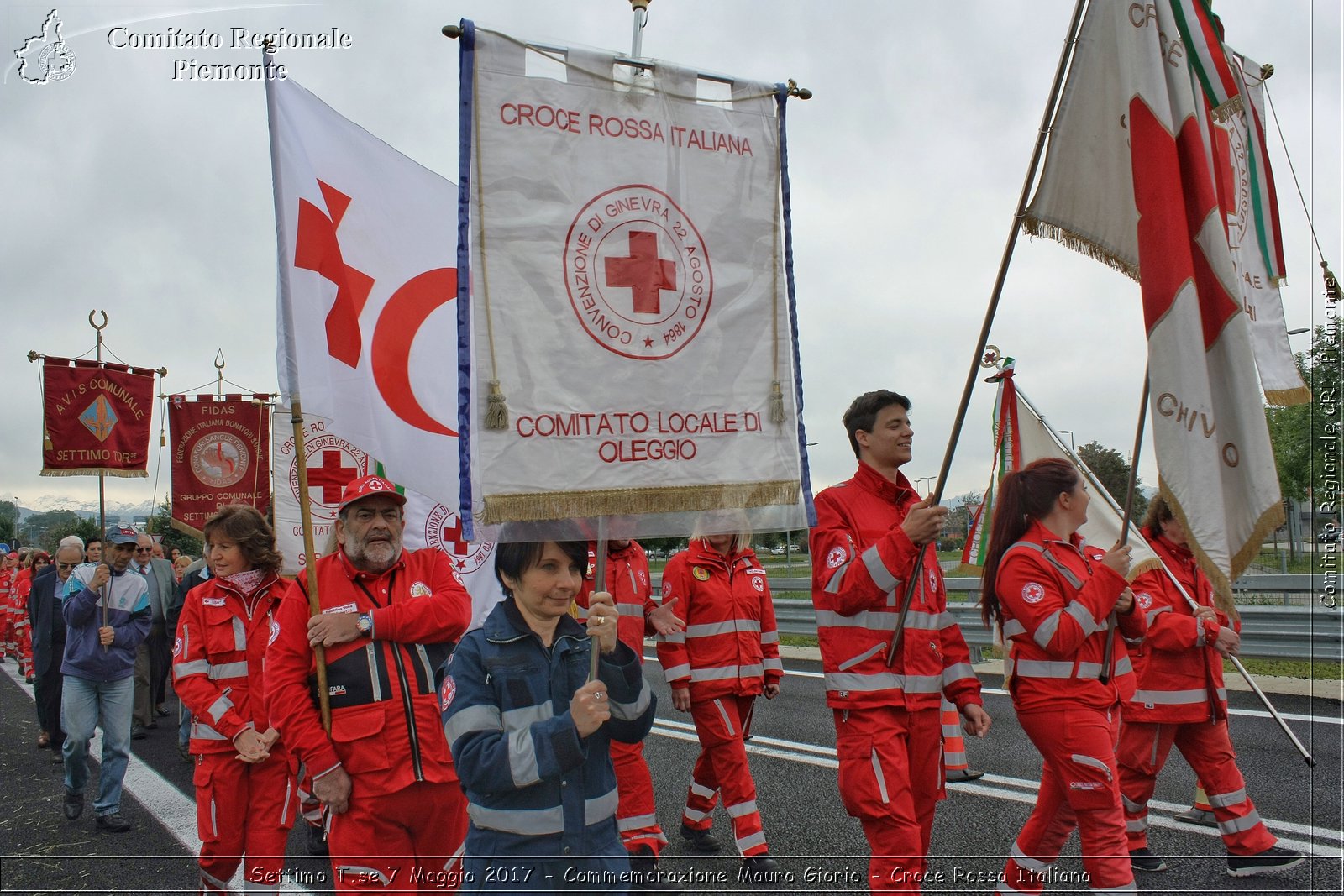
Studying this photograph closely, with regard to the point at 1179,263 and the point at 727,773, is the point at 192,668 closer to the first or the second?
the point at 727,773

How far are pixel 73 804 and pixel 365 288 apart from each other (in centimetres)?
526

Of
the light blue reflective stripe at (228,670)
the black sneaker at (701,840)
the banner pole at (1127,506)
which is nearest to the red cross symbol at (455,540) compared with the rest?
the light blue reflective stripe at (228,670)

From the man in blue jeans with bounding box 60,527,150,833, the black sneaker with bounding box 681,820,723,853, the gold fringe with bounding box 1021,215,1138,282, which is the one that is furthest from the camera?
the man in blue jeans with bounding box 60,527,150,833

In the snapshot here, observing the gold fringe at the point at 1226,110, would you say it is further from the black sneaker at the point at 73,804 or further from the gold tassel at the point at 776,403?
the black sneaker at the point at 73,804

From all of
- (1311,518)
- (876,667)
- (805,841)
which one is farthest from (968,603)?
(876,667)

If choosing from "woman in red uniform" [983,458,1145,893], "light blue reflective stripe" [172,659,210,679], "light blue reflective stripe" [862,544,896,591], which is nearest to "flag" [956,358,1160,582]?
"woman in red uniform" [983,458,1145,893]

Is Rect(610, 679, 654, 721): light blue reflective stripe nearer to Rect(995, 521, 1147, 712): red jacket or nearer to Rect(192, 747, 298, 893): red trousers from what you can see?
Rect(995, 521, 1147, 712): red jacket

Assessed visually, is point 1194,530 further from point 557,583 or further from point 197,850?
point 197,850

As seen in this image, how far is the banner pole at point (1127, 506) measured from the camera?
3.56m

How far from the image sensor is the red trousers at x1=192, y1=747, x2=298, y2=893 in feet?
13.4

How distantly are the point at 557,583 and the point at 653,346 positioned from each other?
0.79 m

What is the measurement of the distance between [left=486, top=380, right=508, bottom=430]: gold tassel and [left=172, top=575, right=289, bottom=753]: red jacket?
2449 millimetres

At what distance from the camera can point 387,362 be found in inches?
163

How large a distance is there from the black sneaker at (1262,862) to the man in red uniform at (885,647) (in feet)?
5.79
